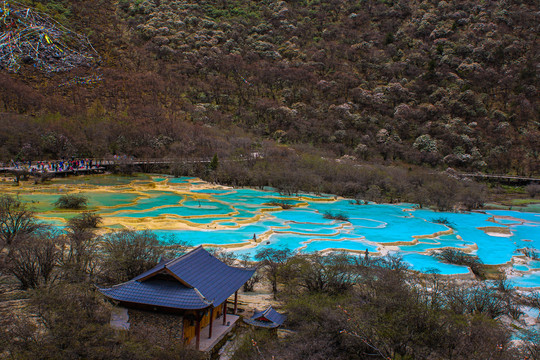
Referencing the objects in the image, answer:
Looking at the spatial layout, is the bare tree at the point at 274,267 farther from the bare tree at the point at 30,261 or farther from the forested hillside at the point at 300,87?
the forested hillside at the point at 300,87

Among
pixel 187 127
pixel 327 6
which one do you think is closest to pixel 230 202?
pixel 187 127

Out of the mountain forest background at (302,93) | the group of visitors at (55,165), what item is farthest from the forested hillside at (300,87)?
the group of visitors at (55,165)

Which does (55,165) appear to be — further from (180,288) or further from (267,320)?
(267,320)

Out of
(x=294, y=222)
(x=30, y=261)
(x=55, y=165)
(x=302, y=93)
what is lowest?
(x=294, y=222)

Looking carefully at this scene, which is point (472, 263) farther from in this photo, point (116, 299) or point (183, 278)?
point (116, 299)

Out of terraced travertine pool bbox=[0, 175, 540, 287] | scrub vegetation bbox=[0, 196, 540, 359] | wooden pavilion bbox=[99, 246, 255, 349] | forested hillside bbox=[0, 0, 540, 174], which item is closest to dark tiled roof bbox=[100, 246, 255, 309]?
wooden pavilion bbox=[99, 246, 255, 349]

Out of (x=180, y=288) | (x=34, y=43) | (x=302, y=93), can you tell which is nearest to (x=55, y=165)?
(x=34, y=43)
